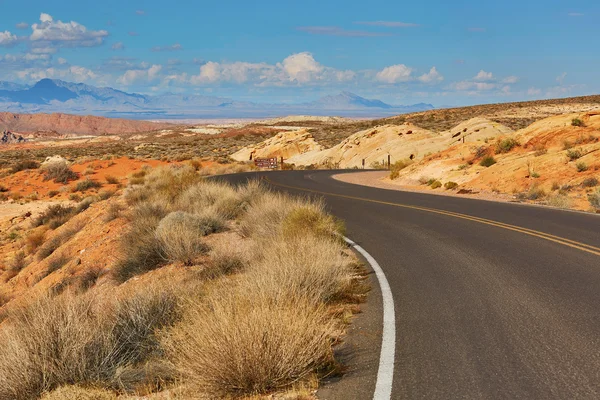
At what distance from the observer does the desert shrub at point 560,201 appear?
18.3 m

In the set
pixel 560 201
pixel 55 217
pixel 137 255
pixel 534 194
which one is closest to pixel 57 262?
pixel 137 255

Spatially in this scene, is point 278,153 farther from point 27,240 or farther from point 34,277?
point 34,277

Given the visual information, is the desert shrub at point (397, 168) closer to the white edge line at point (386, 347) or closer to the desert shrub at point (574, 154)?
the desert shrub at point (574, 154)

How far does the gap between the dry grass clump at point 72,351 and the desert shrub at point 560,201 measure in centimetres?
1591

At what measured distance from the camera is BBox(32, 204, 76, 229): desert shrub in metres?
24.6

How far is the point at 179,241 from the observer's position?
11.6 meters

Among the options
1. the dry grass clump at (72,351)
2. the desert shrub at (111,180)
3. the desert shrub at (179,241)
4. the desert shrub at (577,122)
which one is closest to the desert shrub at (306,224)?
the desert shrub at (179,241)

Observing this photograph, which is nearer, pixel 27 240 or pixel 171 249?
pixel 171 249

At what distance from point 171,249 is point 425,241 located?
5534 mm

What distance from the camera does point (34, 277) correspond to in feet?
53.8

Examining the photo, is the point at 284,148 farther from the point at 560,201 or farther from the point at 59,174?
the point at 560,201

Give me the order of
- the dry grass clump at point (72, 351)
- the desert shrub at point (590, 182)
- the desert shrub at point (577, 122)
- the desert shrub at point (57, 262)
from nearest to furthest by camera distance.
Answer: the dry grass clump at point (72, 351)
the desert shrub at point (57, 262)
the desert shrub at point (590, 182)
the desert shrub at point (577, 122)

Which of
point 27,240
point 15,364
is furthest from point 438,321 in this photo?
point 27,240

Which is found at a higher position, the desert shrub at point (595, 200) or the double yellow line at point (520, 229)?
the desert shrub at point (595, 200)
